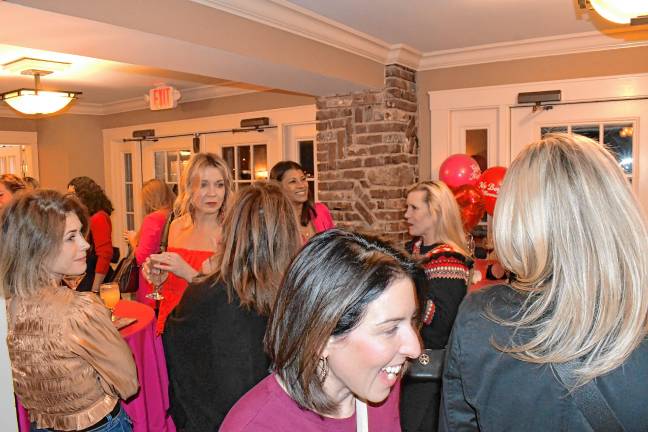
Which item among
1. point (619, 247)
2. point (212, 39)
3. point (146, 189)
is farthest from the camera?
point (146, 189)

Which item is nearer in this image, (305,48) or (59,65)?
(305,48)

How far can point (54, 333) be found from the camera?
5.18 feet

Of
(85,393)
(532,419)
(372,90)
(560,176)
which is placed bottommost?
(85,393)

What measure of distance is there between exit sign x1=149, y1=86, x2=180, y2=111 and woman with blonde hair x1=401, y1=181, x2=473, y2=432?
3.46 meters

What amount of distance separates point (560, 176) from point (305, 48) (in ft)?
9.07

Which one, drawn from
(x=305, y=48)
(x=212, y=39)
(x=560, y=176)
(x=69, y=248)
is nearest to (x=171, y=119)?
(x=305, y=48)

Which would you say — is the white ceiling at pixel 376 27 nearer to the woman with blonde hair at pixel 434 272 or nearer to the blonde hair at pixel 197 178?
the blonde hair at pixel 197 178

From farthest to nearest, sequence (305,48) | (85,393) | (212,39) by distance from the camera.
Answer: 1. (305,48)
2. (212,39)
3. (85,393)

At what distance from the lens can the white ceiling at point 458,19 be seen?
321cm

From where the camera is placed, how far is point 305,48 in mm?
3561

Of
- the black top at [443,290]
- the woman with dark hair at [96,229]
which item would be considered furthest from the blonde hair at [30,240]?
the woman with dark hair at [96,229]

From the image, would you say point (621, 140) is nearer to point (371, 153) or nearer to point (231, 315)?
point (371, 153)

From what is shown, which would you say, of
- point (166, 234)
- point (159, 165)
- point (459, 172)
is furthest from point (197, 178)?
point (159, 165)

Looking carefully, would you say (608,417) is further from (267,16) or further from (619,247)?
(267,16)
